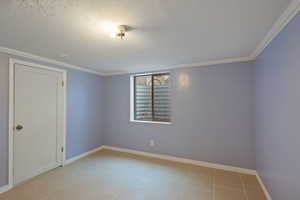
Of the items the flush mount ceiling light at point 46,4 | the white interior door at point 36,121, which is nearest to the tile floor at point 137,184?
the white interior door at point 36,121

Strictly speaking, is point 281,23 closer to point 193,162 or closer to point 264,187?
point 264,187

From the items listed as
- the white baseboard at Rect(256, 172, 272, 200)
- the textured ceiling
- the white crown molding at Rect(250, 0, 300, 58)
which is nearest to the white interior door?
the textured ceiling

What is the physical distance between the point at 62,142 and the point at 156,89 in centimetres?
242

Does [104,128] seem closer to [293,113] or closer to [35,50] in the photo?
[35,50]

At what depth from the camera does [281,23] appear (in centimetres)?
151

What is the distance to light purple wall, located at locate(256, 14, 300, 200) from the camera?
1337mm

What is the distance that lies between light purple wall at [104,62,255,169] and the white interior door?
5.84ft

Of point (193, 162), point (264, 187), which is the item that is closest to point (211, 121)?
point (193, 162)

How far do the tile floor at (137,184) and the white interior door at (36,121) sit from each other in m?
0.25

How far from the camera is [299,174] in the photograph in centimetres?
129

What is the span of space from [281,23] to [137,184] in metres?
2.78

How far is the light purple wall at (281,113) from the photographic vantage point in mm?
1337

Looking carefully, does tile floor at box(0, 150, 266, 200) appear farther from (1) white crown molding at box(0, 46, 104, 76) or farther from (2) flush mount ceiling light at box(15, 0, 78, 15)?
(2) flush mount ceiling light at box(15, 0, 78, 15)

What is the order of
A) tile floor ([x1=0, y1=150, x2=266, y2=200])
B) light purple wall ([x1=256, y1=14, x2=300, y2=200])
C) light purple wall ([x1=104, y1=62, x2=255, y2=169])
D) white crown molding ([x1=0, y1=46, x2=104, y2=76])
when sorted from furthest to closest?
light purple wall ([x1=104, y1=62, x2=255, y2=169])
white crown molding ([x1=0, y1=46, x2=104, y2=76])
tile floor ([x1=0, y1=150, x2=266, y2=200])
light purple wall ([x1=256, y1=14, x2=300, y2=200])
